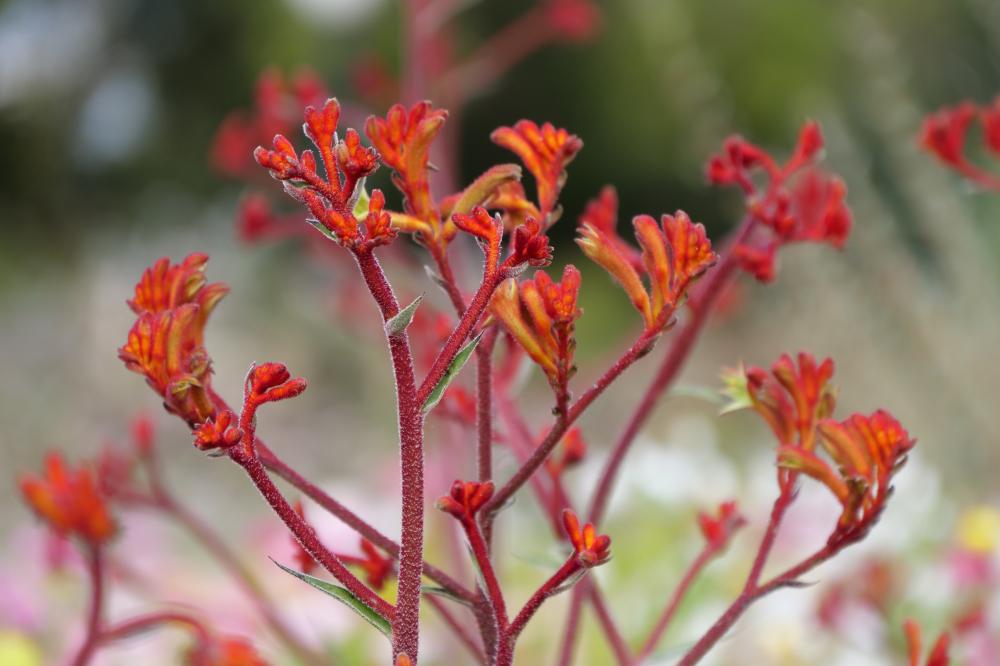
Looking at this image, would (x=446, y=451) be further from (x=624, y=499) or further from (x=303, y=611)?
(x=624, y=499)

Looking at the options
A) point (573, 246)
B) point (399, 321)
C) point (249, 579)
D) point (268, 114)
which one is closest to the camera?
point (399, 321)

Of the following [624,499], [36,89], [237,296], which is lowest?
[624,499]

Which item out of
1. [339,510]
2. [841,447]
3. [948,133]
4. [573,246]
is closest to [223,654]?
[339,510]

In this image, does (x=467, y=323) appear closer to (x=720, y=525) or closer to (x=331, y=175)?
(x=331, y=175)

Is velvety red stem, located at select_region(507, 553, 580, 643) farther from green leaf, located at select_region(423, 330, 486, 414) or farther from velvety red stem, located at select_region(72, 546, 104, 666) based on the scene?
velvety red stem, located at select_region(72, 546, 104, 666)

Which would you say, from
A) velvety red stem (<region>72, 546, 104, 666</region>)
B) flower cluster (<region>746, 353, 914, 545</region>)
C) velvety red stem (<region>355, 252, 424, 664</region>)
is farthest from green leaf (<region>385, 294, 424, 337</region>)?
velvety red stem (<region>72, 546, 104, 666</region>)

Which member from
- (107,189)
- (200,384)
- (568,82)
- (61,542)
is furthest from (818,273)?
(107,189)
